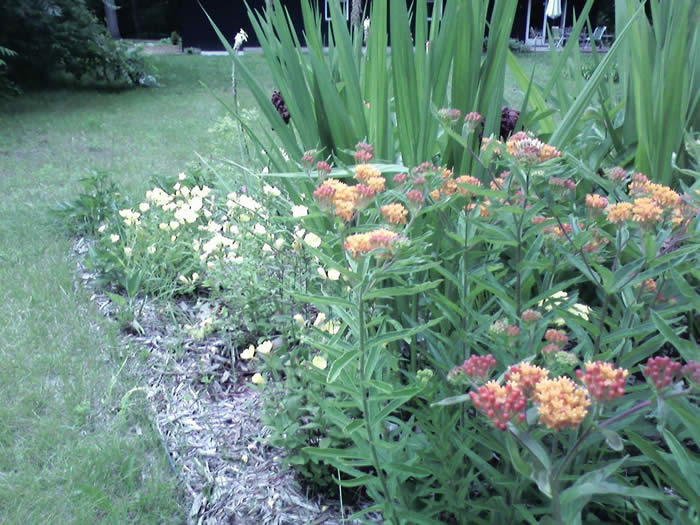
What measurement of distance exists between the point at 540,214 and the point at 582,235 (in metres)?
0.36

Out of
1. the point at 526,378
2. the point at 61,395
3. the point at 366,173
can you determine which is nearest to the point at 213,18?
the point at 61,395

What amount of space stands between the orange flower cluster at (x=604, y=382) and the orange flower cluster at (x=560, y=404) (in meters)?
0.02

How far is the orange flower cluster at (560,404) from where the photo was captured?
2.72ft

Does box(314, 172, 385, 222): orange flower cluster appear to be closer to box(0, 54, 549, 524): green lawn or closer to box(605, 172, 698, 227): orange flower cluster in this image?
box(605, 172, 698, 227): orange flower cluster

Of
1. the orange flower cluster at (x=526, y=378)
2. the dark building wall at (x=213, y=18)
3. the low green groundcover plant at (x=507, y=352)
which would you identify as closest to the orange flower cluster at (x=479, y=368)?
the low green groundcover plant at (x=507, y=352)

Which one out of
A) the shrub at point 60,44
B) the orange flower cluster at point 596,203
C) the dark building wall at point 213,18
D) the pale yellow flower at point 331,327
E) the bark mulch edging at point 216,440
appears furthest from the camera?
the dark building wall at point 213,18

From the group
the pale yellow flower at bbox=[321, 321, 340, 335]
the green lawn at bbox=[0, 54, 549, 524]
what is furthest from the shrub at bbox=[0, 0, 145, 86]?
the pale yellow flower at bbox=[321, 321, 340, 335]

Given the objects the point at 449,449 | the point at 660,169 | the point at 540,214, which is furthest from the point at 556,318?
the point at 660,169

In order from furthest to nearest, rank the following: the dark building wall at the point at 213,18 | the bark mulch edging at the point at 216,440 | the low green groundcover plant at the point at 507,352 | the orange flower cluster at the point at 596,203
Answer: the dark building wall at the point at 213,18 < the bark mulch edging at the point at 216,440 < the orange flower cluster at the point at 596,203 < the low green groundcover plant at the point at 507,352

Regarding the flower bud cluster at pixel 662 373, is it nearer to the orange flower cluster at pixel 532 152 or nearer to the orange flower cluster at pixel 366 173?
the orange flower cluster at pixel 532 152

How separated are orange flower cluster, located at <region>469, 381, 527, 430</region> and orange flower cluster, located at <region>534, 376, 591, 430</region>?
0.09ft

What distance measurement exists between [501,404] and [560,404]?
8 cm

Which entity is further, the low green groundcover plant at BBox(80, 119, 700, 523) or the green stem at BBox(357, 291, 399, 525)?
the green stem at BBox(357, 291, 399, 525)

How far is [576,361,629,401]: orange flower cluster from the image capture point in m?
0.85
